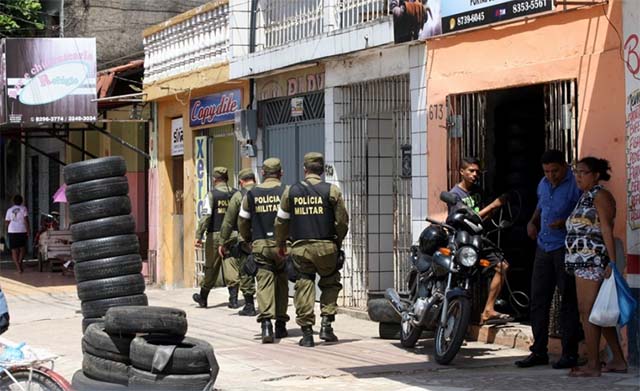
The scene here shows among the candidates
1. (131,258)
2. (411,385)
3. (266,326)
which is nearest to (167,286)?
(266,326)

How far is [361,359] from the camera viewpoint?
35.8 ft

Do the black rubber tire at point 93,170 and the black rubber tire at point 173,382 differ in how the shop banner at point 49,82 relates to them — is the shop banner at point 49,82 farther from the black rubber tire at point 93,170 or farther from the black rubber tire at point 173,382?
the black rubber tire at point 173,382

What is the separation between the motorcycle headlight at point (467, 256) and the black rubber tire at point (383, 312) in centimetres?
151

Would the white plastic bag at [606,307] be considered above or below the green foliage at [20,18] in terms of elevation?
below

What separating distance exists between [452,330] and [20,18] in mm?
18751

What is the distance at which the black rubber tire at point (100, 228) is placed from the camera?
10586mm

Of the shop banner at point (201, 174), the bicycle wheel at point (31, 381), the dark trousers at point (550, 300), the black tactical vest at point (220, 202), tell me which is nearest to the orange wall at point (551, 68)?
the dark trousers at point (550, 300)

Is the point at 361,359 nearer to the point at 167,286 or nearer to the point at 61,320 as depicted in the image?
the point at 61,320

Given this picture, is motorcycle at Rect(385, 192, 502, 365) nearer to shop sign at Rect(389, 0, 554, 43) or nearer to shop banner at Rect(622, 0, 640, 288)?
shop banner at Rect(622, 0, 640, 288)

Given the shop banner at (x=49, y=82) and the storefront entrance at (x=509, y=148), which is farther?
the shop banner at (x=49, y=82)

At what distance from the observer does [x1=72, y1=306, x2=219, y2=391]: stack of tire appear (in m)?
8.41

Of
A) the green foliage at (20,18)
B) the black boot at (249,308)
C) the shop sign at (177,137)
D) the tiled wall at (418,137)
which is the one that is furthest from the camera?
the green foliage at (20,18)

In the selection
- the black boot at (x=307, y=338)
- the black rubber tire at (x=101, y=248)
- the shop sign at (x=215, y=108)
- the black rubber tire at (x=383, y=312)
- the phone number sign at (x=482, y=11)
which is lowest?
the black boot at (x=307, y=338)

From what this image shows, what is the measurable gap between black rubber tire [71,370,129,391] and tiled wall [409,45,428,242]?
16.4ft
